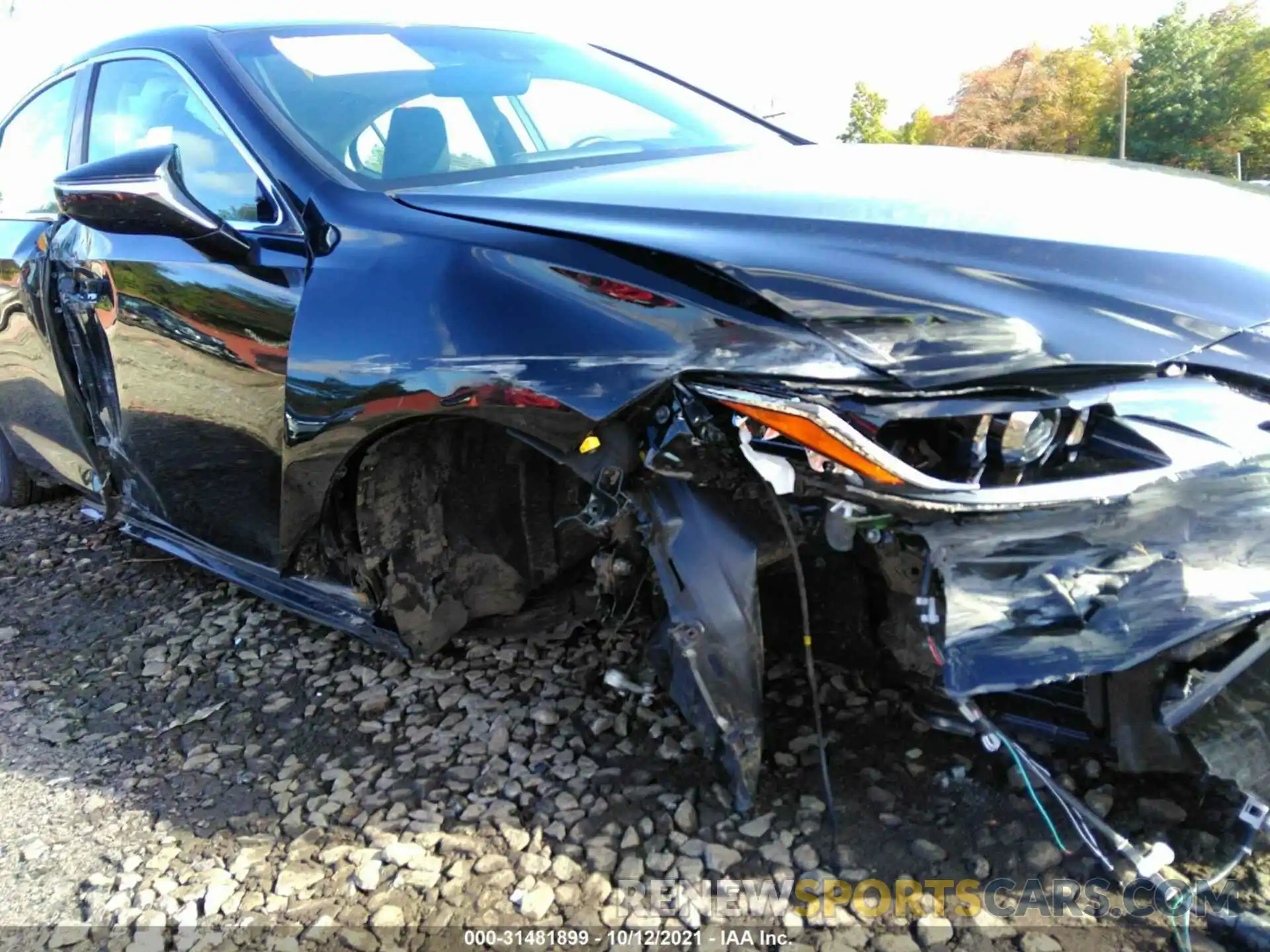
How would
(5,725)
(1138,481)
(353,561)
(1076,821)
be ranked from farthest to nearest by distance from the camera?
(5,725)
(353,561)
(1076,821)
(1138,481)

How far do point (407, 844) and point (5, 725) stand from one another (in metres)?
1.45

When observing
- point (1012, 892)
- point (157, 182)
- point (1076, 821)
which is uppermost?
point (157, 182)

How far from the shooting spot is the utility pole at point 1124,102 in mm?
32844

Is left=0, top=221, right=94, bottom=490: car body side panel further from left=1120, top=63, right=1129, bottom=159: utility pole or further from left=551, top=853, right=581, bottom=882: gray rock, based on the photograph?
left=1120, top=63, right=1129, bottom=159: utility pole

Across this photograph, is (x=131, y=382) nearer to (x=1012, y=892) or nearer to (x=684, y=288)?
(x=684, y=288)

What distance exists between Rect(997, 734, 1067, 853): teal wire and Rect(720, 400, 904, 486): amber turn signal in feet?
1.93

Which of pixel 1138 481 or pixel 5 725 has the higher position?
pixel 1138 481

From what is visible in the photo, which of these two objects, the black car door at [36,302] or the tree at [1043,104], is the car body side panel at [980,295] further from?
the tree at [1043,104]

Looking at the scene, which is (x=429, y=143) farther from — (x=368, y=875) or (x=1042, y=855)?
(x=1042, y=855)

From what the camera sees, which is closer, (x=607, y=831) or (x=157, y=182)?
(x=607, y=831)

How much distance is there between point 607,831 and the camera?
2000 millimetres

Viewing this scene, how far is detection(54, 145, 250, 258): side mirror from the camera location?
88.0 inches

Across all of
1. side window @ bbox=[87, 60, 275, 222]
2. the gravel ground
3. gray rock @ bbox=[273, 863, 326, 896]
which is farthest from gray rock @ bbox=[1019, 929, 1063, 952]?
side window @ bbox=[87, 60, 275, 222]

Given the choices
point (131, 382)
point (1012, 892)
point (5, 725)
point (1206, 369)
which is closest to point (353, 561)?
point (131, 382)
